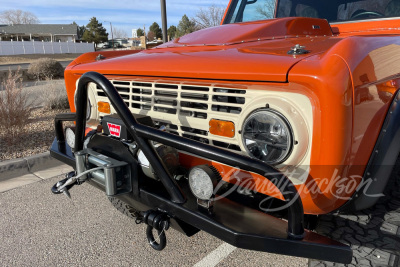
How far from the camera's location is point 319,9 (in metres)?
3.09

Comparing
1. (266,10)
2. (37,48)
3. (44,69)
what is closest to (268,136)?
(266,10)

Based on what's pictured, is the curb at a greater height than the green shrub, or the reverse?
the green shrub

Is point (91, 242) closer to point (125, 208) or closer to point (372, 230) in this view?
point (125, 208)

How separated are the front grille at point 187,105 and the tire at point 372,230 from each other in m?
0.66

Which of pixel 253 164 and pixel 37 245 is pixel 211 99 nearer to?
pixel 253 164

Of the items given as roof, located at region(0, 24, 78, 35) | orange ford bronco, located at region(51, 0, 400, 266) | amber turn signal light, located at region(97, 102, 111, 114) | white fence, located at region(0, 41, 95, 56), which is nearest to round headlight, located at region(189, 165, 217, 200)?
orange ford bronco, located at region(51, 0, 400, 266)

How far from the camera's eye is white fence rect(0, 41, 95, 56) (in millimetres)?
42125

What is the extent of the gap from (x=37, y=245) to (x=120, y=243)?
64 centimetres

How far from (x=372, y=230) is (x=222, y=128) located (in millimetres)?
918

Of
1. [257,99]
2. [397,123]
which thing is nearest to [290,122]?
[257,99]

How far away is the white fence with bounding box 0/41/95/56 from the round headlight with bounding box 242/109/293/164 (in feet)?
157

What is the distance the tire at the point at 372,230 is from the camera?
1.63m

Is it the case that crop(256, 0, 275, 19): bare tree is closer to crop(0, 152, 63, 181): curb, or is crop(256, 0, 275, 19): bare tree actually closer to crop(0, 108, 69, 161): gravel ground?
crop(0, 152, 63, 181): curb

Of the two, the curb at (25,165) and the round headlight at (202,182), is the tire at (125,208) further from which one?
the curb at (25,165)
